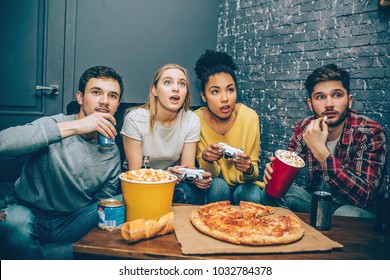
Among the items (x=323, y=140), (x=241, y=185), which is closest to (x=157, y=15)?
(x=241, y=185)

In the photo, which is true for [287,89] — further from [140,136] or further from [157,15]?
[140,136]

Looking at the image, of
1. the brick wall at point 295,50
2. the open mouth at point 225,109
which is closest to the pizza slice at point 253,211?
the open mouth at point 225,109

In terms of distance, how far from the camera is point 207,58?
2951 mm

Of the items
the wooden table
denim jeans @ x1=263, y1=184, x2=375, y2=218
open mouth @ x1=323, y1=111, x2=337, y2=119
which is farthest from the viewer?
open mouth @ x1=323, y1=111, x2=337, y2=119

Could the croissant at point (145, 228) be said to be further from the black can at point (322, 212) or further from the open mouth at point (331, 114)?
the open mouth at point (331, 114)

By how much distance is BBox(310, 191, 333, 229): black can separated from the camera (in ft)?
4.76

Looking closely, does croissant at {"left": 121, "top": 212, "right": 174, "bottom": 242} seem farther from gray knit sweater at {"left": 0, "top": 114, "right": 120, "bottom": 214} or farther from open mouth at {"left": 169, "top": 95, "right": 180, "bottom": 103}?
open mouth at {"left": 169, "top": 95, "right": 180, "bottom": 103}

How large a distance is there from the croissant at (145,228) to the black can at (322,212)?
0.62 meters

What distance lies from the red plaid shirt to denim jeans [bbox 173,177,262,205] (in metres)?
0.39

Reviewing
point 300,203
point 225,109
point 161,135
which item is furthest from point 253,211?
point 225,109

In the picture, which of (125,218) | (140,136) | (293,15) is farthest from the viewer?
(293,15)

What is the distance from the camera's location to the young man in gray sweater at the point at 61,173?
4.94 feet

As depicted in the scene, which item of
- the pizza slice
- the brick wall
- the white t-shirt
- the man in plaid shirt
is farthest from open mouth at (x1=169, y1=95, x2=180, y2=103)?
the brick wall

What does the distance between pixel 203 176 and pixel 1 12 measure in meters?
1.94
